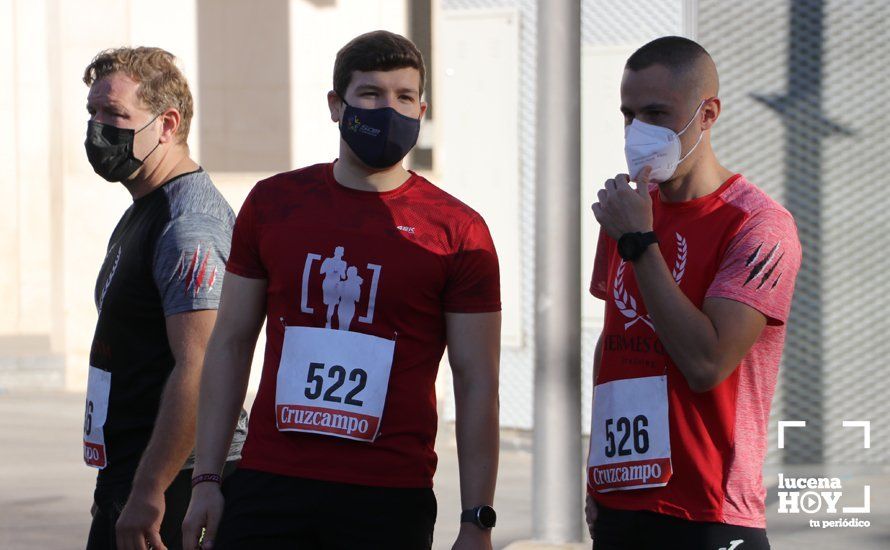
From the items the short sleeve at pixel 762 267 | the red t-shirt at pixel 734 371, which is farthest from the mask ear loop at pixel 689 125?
the short sleeve at pixel 762 267

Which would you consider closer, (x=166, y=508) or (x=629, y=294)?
(x=629, y=294)

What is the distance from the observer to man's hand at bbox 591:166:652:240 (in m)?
3.07

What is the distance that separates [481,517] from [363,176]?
0.82m

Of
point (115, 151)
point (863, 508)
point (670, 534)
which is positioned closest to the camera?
point (670, 534)

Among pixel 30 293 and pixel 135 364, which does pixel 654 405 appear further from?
pixel 30 293

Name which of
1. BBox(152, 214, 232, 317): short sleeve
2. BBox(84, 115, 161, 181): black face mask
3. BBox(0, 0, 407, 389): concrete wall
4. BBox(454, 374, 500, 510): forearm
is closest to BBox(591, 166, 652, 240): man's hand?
BBox(454, 374, 500, 510): forearm

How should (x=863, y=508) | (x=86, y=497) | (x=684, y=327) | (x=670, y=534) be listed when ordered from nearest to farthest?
(x=684, y=327) < (x=670, y=534) < (x=863, y=508) < (x=86, y=497)

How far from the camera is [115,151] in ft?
12.4

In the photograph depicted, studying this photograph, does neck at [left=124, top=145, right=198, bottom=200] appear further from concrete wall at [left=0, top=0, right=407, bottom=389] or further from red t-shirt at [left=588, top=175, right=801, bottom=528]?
concrete wall at [left=0, top=0, right=407, bottom=389]

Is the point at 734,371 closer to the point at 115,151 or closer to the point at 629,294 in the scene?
the point at 629,294

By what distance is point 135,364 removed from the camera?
141 inches

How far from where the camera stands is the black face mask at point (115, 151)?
3785mm

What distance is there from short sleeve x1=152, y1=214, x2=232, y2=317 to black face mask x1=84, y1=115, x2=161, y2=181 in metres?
0.29

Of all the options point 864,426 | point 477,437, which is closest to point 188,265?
point 477,437
